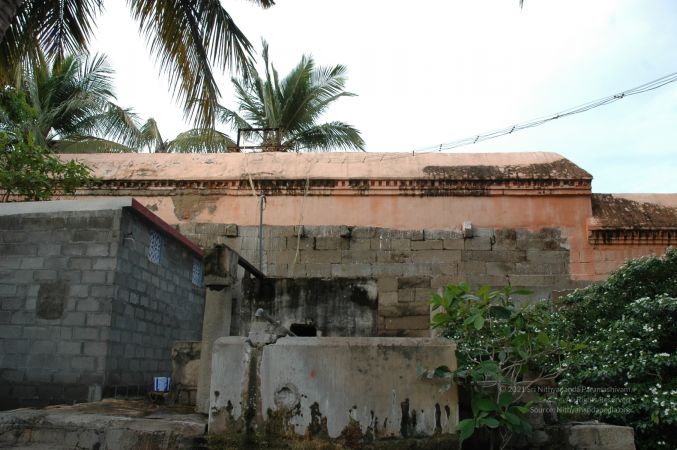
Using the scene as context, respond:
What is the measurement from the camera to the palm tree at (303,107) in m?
16.8

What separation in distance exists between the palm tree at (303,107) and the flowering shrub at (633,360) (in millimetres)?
10840

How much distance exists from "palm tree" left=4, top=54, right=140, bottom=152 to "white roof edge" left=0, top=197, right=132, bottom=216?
9.26m

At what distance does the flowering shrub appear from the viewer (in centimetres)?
518

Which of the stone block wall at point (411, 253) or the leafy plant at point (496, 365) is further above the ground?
the stone block wall at point (411, 253)

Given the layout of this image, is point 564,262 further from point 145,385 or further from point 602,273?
point 145,385

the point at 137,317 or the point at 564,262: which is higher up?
the point at 564,262

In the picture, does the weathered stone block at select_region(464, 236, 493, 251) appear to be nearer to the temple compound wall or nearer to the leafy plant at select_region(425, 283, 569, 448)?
the temple compound wall

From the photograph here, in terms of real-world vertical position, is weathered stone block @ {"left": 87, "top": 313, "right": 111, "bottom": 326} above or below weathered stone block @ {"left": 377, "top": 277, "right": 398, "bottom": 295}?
below

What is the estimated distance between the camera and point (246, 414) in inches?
156

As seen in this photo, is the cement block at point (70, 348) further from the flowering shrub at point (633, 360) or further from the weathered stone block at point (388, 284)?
the flowering shrub at point (633, 360)

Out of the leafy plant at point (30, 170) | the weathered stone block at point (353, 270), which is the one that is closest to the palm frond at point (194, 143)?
the leafy plant at point (30, 170)

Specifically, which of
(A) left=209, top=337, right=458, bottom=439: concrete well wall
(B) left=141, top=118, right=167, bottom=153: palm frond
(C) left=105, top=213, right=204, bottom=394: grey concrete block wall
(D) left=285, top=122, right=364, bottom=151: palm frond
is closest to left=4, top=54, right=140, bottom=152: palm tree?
(B) left=141, top=118, right=167, bottom=153: palm frond

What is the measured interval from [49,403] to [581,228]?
846 centimetres

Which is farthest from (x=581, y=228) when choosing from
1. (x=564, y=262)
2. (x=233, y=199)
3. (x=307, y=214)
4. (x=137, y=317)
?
(x=137, y=317)
